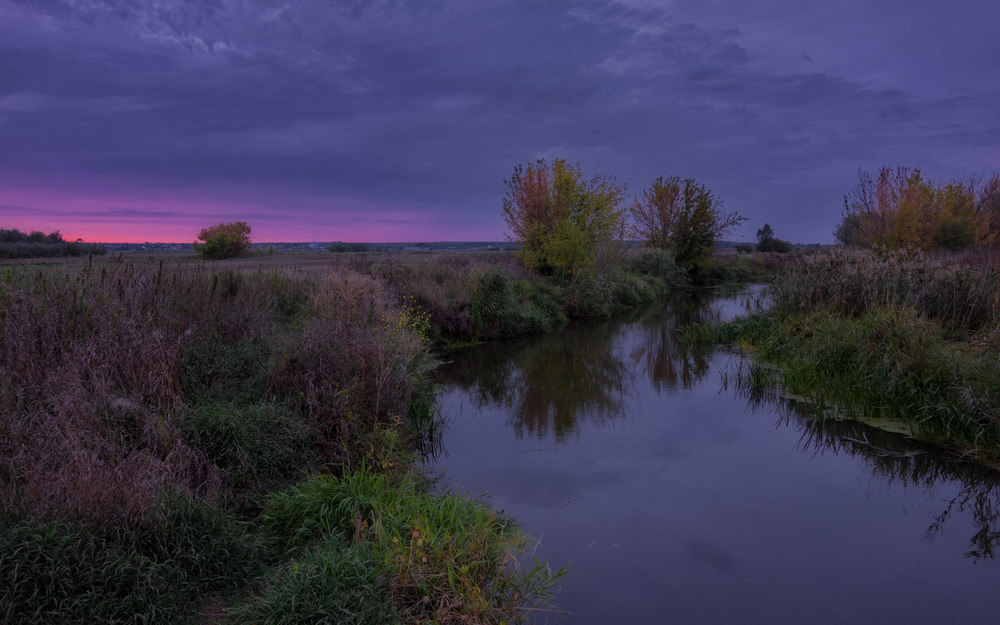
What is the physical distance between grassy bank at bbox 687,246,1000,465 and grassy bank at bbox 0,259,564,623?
6.32 metres

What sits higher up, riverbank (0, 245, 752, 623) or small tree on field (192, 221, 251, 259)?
small tree on field (192, 221, 251, 259)

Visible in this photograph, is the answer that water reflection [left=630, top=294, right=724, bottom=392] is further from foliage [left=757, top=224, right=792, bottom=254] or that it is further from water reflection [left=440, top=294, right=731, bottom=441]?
foliage [left=757, top=224, right=792, bottom=254]

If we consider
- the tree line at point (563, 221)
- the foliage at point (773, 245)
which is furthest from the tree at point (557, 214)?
the foliage at point (773, 245)

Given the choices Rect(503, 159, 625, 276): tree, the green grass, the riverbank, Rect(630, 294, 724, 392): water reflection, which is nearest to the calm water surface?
the green grass

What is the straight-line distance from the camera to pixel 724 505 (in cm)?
657

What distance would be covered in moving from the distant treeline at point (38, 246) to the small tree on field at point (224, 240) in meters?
3.94

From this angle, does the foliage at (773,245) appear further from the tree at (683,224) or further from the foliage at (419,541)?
the foliage at (419,541)

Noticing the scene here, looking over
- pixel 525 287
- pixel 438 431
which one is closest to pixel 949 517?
pixel 438 431

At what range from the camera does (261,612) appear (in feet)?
11.9

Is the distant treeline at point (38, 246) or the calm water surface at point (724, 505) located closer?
the calm water surface at point (724, 505)

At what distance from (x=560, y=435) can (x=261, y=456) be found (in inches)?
178

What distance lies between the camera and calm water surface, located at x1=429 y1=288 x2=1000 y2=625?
4.91 metres

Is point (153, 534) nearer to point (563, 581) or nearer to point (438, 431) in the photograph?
point (563, 581)

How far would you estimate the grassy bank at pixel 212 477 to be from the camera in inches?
144
